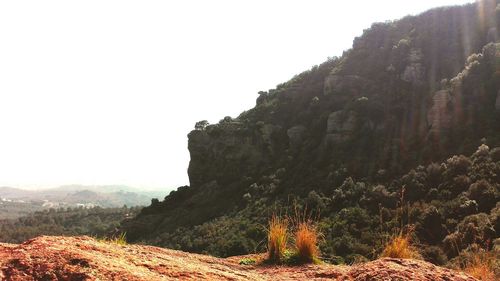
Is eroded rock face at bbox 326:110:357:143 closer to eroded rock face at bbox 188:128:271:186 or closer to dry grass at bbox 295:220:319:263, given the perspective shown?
eroded rock face at bbox 188:128:271:186

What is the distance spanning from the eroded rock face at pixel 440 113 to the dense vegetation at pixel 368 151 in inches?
4.7

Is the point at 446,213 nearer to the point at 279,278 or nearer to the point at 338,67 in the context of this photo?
the point at 279,278

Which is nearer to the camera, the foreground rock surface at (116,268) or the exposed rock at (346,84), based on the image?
the foreground rock surface at (116,268)

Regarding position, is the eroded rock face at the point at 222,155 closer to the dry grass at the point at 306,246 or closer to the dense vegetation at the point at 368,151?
the dense vegetation at the point at 368,151

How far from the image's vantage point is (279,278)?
5.64m

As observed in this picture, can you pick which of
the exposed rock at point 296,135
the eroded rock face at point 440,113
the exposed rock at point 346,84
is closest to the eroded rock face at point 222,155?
the exposed rock at point 296,135

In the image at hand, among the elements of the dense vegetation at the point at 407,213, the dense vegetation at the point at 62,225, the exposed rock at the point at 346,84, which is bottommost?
the dense vegetation at the point at 62,225

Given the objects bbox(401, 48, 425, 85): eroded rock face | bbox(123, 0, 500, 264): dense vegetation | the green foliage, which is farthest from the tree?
the green foliage

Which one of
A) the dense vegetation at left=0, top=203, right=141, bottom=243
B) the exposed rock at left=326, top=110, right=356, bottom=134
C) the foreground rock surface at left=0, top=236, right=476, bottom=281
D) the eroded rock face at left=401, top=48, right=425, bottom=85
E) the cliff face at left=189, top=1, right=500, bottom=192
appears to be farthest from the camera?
the dense vegetation at left=0, top=203, right=141, bottom=243

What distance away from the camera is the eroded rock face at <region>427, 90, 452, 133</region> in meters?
36.4

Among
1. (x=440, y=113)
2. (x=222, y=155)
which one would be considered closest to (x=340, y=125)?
(x=440, y=113)

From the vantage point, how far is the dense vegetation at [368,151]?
1080 inches

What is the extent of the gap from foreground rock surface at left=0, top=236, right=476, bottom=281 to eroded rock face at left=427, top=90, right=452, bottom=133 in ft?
112

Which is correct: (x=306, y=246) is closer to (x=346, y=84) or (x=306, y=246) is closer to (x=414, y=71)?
(x=414, y=71)
